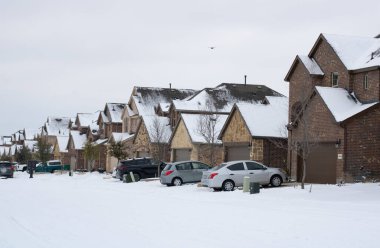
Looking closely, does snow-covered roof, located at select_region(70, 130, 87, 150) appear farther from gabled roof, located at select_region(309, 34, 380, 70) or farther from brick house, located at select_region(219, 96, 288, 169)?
gabled roof, located at select_region(309, 34, 380, 70)

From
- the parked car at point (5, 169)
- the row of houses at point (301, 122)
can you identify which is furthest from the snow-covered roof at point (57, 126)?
the parked car at point (5, 169)

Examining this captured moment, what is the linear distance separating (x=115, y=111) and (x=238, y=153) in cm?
3444

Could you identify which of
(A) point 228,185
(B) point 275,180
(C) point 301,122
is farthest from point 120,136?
(A) point 228,185

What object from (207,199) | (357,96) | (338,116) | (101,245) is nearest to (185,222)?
(101,245)

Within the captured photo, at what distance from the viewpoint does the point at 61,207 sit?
20.9 meters

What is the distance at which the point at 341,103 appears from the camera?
3173 cm

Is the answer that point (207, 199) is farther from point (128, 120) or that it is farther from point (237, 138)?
point (128, 120)

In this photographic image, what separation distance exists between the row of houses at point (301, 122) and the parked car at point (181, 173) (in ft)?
13.3

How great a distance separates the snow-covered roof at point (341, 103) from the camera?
3041 centimetres

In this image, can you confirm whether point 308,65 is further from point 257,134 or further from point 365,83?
point 257,134

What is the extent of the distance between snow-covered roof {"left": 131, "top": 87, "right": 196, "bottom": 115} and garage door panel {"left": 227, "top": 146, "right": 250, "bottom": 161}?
70.6 ft

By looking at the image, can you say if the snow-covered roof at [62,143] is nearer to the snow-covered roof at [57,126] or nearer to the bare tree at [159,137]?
the snow-covered roof at [57,126]

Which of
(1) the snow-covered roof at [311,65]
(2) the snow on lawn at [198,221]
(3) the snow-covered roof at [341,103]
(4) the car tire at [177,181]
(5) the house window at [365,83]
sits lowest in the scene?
(2) the snow on lawn at [198,221]

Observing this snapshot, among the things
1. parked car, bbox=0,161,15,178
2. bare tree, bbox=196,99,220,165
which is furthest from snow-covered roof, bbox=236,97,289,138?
parked car, bbox=0,161,15,178
